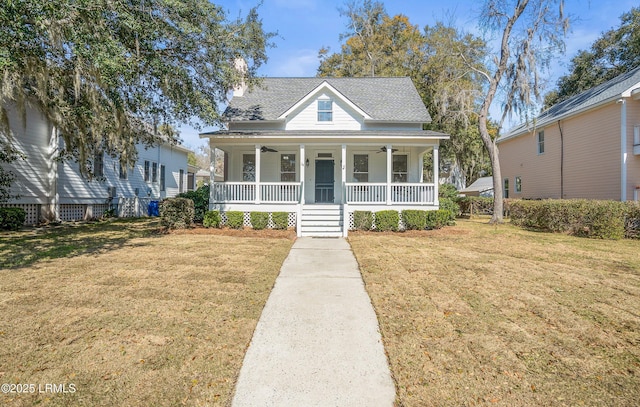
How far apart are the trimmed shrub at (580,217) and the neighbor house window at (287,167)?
9869mm

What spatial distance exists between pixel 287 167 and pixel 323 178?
5.64 feet

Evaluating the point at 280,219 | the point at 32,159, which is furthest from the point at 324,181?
the point at 32,159

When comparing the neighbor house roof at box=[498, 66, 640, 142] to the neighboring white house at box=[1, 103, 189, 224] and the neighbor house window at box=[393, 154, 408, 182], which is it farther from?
the neighboring white house at box=[1, 103, 189, 224]

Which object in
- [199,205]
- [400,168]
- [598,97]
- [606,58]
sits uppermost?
[606,58]

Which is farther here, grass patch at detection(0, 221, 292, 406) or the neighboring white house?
the neighboring white house

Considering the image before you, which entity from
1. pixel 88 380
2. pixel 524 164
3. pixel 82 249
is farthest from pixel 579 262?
pixel 524 164

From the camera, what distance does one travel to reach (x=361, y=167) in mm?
14500

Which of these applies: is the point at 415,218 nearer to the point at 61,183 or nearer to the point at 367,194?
the point at 367,194

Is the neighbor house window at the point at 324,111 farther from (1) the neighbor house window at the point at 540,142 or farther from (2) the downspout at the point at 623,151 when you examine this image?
(1) the neighbor house window at the point at 540,142

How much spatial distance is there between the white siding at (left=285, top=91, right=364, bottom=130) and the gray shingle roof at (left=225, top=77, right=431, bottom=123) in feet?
1.60

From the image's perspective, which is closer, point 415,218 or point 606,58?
point 415,218

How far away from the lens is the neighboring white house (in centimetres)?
1259

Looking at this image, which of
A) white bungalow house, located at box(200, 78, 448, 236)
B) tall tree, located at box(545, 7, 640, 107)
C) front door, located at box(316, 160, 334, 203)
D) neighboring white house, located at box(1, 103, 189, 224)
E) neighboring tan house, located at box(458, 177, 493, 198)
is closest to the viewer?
white bungalow house, located at box(200, 78, 448, 236)

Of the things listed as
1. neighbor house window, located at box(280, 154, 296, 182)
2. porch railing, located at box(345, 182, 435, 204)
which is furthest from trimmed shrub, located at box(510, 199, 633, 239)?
neighbor house window, located at box(280, 154, 296, 182)
